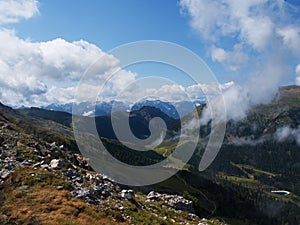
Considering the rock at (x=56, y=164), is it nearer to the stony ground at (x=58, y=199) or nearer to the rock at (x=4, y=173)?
the stony ground at (x=58, y=199)

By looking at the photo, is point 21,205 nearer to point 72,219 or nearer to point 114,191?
point 72,219

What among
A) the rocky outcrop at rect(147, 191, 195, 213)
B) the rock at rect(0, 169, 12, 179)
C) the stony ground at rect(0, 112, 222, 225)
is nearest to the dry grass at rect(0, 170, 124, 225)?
the stony ground at rect(0, 112, 222, 225)

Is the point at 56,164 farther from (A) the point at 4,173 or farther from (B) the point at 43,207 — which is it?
Result: (B) the point at 43,207

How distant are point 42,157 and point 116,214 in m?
26.4

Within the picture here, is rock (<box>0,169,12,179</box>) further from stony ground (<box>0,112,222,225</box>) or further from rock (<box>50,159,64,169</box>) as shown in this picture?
rock (<box>50,159,64,169</box>)

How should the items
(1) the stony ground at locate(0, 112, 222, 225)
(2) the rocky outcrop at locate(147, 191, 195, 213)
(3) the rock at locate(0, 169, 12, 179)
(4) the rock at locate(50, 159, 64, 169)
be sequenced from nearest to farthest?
(1) the stony ground at locate(0, 112, 222, 225) < (3) the rock at locate(0, 169, 12, 179) < (4) the rock at locate(50, 159, 64, 169) < (2) the rocky outcrop at locate(147, 191, 195, 213)

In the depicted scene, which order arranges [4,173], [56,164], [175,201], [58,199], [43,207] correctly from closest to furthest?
1. [43,207]
2. [58,199]
3. [4,173]
4. [56,164]
5. [175,201]

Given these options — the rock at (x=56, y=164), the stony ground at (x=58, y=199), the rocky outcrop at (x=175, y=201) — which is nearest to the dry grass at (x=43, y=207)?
the stony ground at (x=58, y=199)

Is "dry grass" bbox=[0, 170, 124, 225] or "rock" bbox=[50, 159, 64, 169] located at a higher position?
"rock" bbox=[50, 159, 64, 169]

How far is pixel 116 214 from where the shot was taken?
40125 millimetres

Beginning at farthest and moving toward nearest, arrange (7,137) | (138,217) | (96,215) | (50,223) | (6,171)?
(7,137) → (6,171) → (138,217) → (96,215) → (50,223)

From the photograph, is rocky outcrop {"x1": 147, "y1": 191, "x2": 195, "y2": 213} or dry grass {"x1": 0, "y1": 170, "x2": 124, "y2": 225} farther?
rocky outcrop {"x1": 147, "y1": 191, "x2": 195, "y2": 213}

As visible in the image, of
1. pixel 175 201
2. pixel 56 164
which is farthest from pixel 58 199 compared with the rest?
pixel 175 201

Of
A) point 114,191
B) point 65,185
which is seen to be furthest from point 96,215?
point 114,191
